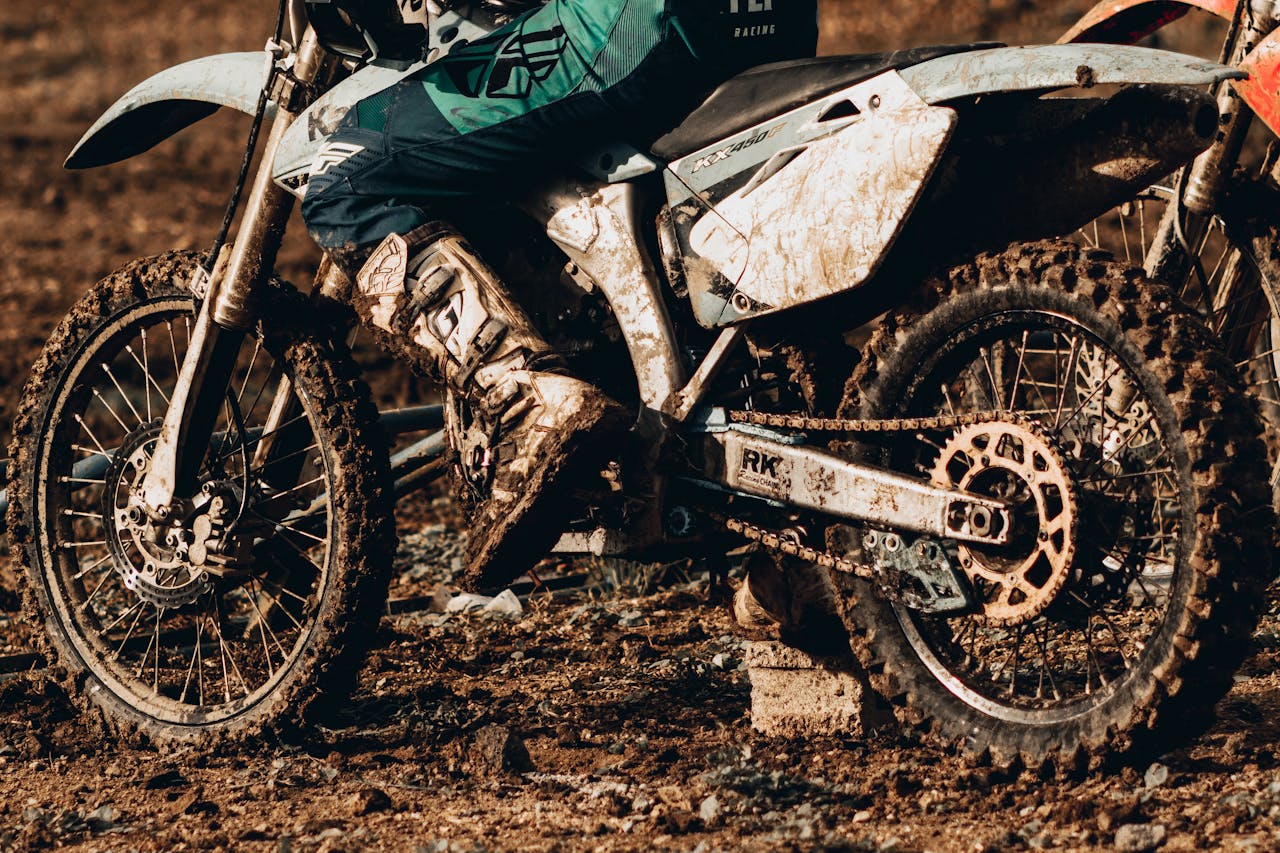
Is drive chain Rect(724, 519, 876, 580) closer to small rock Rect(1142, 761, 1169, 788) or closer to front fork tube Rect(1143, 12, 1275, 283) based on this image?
small rock Rect(1142, 761, 1169, 788)

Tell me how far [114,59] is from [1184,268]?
63.6 feet

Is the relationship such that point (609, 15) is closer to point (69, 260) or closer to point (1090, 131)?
point (1090, 131)

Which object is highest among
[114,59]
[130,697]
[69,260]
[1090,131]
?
[114,59]

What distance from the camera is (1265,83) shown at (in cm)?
480

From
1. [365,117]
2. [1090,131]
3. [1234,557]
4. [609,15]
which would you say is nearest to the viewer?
[1234,557]

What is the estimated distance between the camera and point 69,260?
1556cm

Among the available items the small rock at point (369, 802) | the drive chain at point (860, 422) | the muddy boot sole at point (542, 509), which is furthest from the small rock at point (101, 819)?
the drive chain at point (860, 422)

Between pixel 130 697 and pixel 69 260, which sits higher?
pixel 69 260

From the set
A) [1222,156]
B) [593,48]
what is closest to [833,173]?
[593,48]

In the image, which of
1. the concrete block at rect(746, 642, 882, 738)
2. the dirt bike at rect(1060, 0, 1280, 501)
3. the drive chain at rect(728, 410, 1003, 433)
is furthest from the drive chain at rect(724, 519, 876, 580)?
the dirt bike at rect(1060, 0, 1280, 501)

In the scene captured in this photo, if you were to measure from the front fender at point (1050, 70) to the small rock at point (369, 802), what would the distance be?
203cm

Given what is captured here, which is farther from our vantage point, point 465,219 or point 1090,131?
point 465,219

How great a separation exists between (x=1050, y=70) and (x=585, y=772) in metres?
2.00

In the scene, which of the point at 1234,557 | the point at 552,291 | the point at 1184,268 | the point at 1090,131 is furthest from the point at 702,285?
the point at 1184,268
